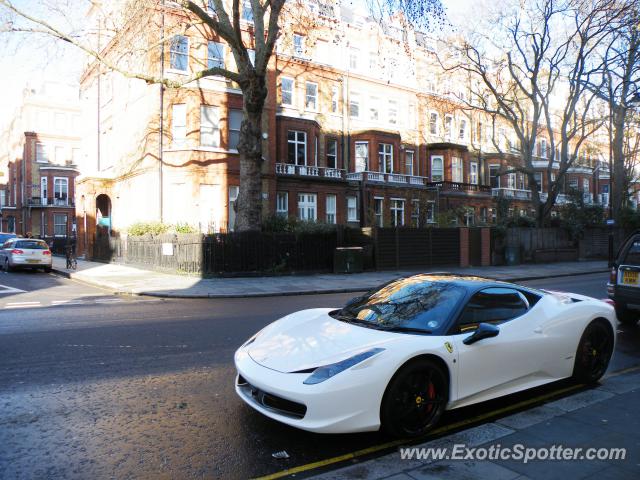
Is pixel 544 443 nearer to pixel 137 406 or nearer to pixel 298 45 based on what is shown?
pixel 137 406

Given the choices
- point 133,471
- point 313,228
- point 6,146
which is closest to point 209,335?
point 133,471

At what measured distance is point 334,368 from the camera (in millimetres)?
3625

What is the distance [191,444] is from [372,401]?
1.48 metres

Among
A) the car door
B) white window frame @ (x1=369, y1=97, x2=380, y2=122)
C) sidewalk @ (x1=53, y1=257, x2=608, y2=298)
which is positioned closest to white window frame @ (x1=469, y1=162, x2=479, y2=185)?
white window frame @ (x1=369, y1=97, x2=380, y2=122)

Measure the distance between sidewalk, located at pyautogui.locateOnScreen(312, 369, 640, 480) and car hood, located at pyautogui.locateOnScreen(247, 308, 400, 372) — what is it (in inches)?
32.8

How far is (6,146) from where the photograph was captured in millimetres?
67125

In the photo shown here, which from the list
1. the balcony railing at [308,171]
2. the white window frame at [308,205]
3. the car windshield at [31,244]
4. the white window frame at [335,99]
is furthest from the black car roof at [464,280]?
the white window frame at [335,99]

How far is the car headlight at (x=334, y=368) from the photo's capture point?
11.7 ft

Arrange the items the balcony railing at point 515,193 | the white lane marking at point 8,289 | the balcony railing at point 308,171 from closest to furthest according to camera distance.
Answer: the white lane marking at point 8,289 → the balcony railing at point 308,171 → the balcony railing at point 515,193

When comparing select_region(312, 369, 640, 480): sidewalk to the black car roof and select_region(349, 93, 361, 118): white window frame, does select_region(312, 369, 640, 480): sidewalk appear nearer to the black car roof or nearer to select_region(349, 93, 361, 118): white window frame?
the black car roof

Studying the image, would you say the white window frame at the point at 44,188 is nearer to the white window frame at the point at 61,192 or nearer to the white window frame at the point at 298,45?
the white window frame at the point at 61,192

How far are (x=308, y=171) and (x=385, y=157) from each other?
26.3ft

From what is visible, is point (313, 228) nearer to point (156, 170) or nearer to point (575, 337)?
point (156, 170)

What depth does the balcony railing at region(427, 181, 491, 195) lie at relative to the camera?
38.4 m
